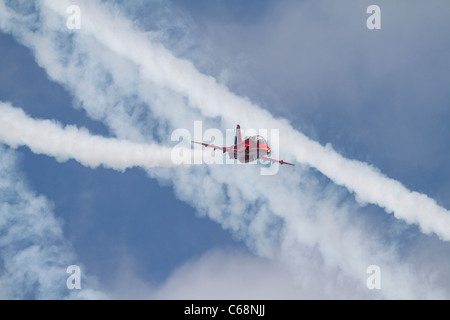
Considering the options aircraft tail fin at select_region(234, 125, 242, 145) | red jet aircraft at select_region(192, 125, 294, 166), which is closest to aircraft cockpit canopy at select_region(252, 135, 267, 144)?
red jet aircraft at select_region(192, 125, 294, 166)

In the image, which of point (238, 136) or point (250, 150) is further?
point (238, 136)

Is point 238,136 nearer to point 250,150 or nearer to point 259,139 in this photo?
point 259,139

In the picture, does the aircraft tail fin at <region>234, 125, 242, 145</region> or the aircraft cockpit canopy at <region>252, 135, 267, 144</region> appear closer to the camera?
the aircraft cockpit canopy at <region>252, 135, 267, 144</region>

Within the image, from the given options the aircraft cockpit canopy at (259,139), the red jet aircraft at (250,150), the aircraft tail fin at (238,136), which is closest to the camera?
the red jet aircraft at (250,150)

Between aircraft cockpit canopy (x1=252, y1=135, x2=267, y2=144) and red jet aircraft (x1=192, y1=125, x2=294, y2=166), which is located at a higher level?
aircraft cockpit canopy (x1=252, y1=135, x2=267, y2=144)

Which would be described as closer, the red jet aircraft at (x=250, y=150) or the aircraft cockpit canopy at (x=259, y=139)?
the red jet aircraft at (x=250, y=150)

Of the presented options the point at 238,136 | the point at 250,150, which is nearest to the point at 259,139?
the point at 250,150

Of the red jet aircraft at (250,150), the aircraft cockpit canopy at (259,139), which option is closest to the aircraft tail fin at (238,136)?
the red jet aircraft at (250,150)

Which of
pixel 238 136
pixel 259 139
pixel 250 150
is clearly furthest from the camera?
pixel 238 136

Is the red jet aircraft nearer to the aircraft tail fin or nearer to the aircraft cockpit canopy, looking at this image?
the aircraft cockpit canopy

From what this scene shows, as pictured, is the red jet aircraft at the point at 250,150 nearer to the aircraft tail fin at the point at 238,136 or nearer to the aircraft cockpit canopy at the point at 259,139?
the aircraft cockpit canopy at the point at 259,139
